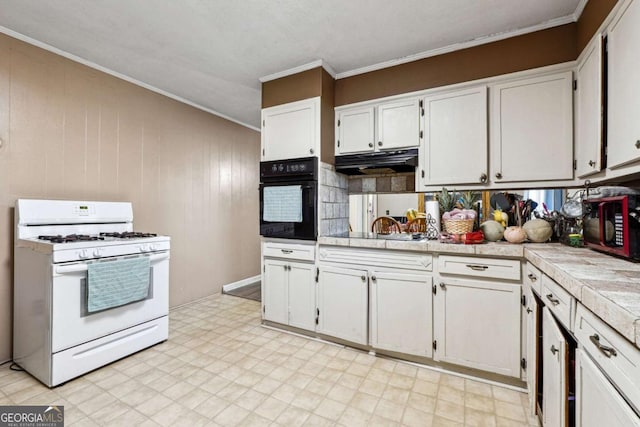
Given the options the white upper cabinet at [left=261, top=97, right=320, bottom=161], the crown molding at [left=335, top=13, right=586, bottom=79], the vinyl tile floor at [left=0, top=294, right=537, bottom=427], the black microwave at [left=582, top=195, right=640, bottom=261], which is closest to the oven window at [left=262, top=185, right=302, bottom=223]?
the white upper cabinet at [left=261, top=97, right=320, bottom=161]

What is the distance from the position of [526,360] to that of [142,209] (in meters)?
3.53

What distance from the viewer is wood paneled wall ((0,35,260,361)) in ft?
7.22

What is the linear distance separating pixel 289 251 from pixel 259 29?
181 centimetres

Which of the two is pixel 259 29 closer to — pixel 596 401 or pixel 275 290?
pixel 275 290

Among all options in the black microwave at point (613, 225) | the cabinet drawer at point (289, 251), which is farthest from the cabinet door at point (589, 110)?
the cabinet drawer at point (289, 251)

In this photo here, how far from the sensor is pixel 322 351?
242 centimetres

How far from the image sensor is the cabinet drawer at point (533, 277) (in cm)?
149

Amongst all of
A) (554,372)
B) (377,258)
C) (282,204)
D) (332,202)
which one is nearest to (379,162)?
(332,202)

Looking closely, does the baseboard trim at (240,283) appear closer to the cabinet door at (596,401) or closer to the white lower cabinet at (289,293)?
the white lower cabinet at (289,293)

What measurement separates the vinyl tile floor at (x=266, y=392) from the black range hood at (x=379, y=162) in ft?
5.20

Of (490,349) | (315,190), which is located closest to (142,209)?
(315,190)

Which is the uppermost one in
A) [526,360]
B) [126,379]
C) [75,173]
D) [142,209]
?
[75,173]

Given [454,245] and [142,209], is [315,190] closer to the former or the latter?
[454,245]

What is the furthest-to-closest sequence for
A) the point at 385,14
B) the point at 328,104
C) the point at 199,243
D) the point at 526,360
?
the point at 199,243, the point at 328,104, the point at 385,14, the point at 526,360
